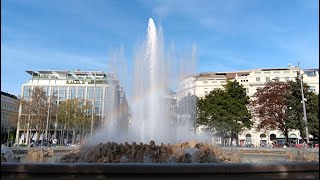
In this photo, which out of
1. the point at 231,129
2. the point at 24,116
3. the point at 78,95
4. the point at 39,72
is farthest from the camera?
the point at 39,72

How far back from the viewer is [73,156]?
1755cm

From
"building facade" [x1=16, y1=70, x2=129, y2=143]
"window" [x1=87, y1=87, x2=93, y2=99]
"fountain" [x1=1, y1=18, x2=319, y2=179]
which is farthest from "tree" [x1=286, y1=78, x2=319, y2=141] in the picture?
"window" [x1=87, y1=87, x2=93, y2=99]

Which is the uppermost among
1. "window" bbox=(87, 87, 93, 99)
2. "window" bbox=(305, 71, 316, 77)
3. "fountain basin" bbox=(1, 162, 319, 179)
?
"window" bbox=(305, 71, 316, 77)

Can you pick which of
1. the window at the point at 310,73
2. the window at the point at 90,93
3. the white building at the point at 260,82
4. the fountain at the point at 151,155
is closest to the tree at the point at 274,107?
the white building at the point at 260,82

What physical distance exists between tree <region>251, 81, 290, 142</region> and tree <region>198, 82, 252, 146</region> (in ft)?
8.64

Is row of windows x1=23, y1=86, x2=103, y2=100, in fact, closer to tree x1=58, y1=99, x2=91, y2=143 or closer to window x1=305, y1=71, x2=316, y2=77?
tree x1=58, y1=99, x2=91, y2=143

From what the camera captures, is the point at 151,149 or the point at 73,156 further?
the point at 73,156

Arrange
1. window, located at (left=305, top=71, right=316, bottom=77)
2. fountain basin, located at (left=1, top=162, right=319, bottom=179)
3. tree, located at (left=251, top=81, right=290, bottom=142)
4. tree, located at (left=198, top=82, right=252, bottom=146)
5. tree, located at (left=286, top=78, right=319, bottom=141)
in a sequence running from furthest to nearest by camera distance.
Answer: window, located at (left=305, top=71, right=316, bottom=77) → tree, located at (left=198, top=82, right=252, bottom=146) → tree, located at (left=251, top=81, right=290, bottom=142) → tree, located at (left=286, top=78, right=319, bottom=141) → fountain basin, located at (left=1, top=162, right=319, bottom=179)

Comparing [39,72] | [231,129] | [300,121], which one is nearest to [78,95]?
[39,72]

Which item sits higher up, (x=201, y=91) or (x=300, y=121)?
(x=201, y=91)

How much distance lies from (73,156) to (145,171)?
7.69 m

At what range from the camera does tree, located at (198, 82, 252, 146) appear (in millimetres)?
55656

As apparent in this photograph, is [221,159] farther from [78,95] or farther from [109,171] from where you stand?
[78,95]

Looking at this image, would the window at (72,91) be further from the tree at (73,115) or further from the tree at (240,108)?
the tree at (240,108)
